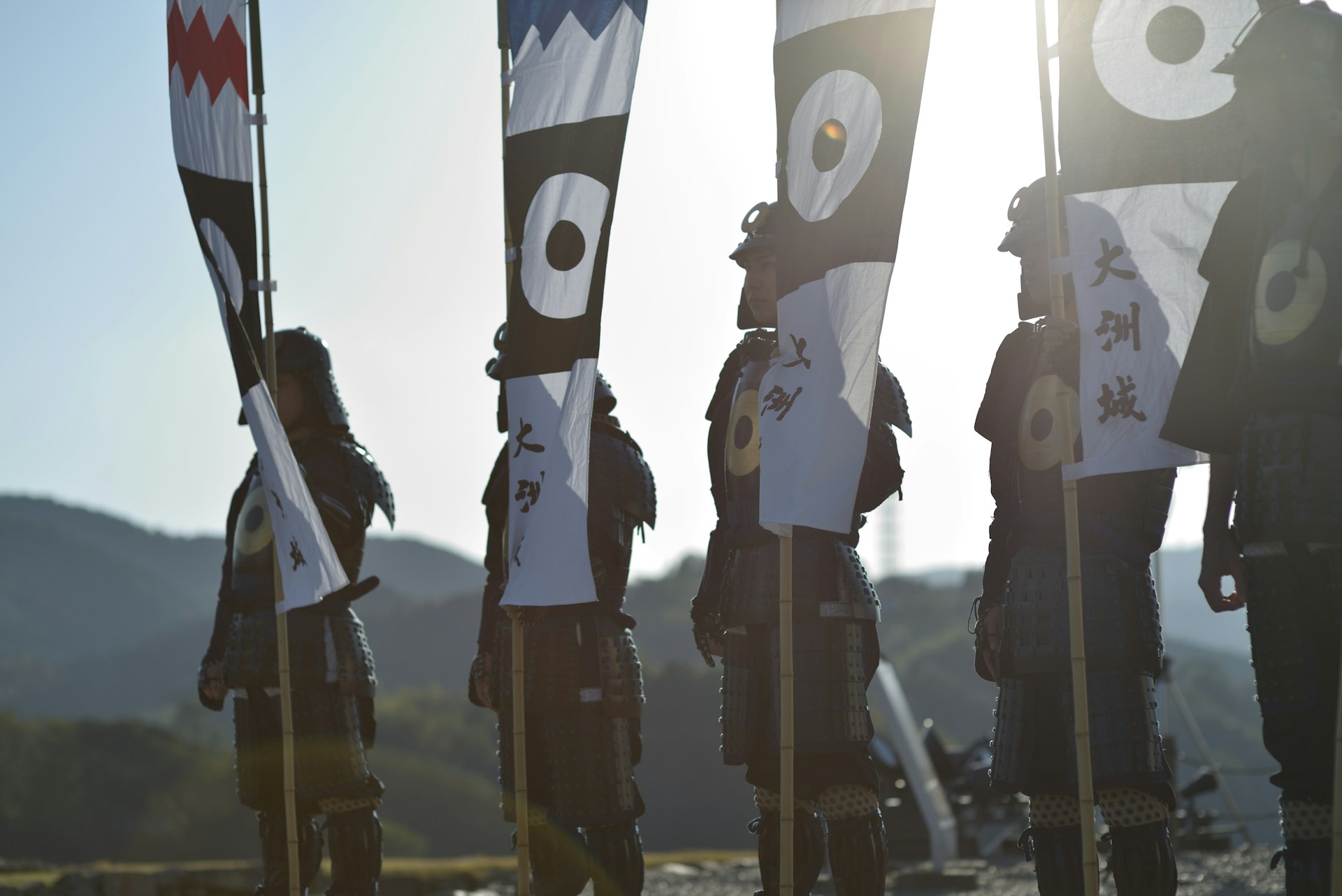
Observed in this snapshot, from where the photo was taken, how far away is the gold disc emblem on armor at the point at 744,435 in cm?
496

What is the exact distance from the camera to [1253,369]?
139 inches

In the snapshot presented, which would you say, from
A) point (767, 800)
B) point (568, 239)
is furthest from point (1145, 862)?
point (568, 239)

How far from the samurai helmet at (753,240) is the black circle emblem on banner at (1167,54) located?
4.85 feet

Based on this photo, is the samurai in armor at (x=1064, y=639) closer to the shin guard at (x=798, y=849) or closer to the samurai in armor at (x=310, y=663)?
the shin guard at (x=798, y=849)

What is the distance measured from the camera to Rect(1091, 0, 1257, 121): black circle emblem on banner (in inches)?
151

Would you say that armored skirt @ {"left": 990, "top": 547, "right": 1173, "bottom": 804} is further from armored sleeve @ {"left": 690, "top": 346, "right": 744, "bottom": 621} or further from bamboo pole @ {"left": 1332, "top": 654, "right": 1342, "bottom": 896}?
armored sleeve @ {"left": 690, "top": 346, "right": 744, "bottom": 621}

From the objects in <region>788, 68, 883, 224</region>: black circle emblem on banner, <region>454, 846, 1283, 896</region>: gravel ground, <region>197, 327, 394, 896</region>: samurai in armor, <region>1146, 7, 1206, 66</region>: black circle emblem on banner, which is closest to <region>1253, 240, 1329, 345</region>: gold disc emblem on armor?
<region>1146, 7, 1206, 66</region>: black circle emblem on banner

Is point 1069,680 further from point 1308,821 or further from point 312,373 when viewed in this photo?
point 312,373

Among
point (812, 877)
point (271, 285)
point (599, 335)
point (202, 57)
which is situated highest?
point (202, 57)

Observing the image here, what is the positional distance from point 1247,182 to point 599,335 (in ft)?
6.39

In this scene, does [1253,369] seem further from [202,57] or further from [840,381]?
[202,57]

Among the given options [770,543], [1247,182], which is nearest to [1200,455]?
[1247,182]

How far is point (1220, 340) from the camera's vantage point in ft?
12.1

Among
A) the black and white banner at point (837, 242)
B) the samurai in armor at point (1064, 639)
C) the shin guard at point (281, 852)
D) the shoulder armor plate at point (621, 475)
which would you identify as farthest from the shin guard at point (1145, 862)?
the shin guard at point (281, 852)
